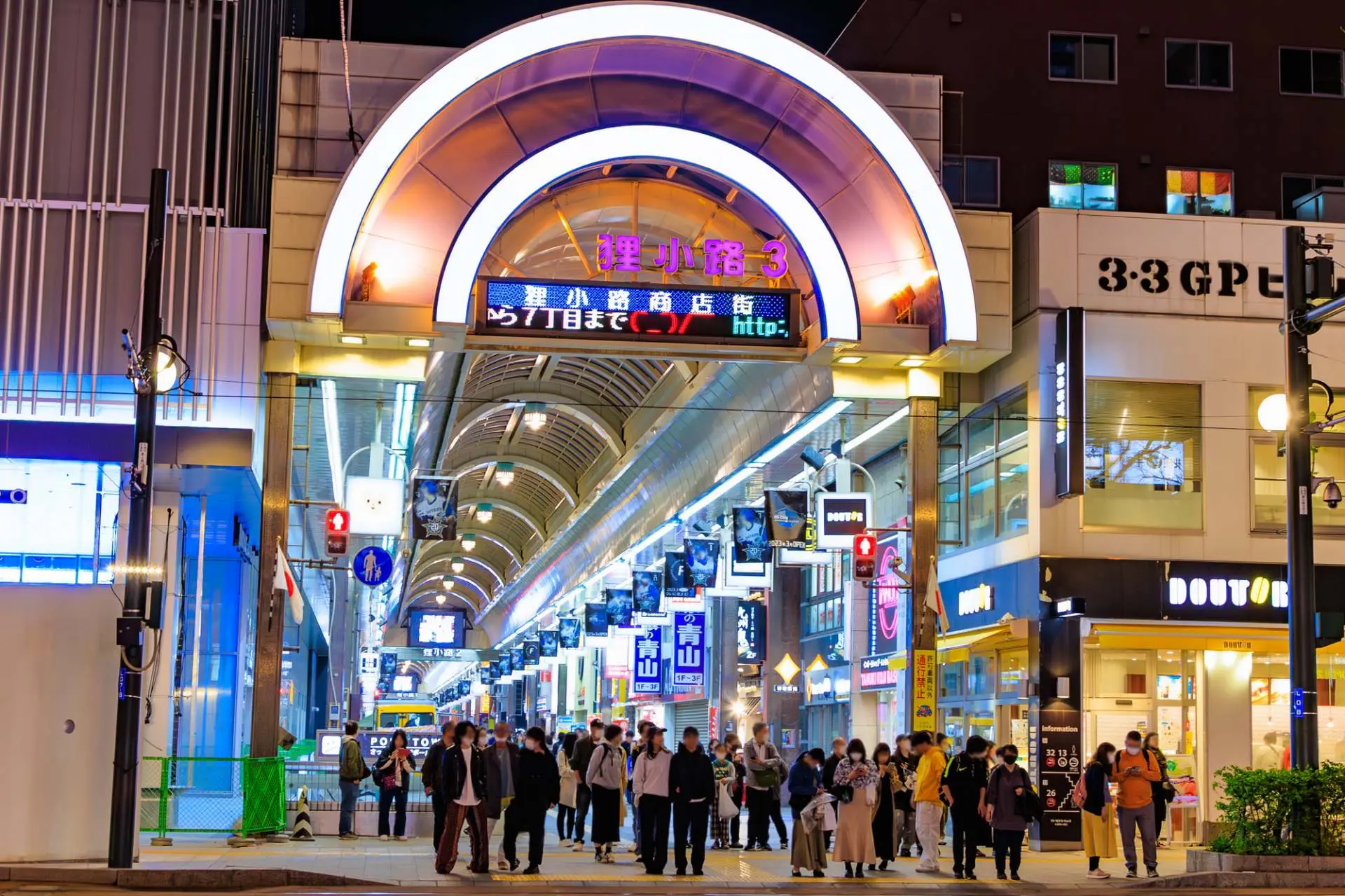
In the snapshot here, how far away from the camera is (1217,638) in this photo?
81.5 ft

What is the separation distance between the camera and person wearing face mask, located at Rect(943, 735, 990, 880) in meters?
20.7

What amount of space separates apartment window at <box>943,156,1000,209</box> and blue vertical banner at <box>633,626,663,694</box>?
638 inches

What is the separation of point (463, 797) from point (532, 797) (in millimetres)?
1042

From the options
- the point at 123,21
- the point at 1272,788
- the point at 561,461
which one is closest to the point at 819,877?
the point at 1272,788

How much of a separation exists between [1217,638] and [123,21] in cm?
1901

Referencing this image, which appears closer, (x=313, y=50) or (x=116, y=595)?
(x=116, y=595)

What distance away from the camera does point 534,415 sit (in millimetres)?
48406

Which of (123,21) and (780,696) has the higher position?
(123,21)

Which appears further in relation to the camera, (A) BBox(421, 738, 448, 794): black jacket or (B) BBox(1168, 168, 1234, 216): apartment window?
(B) BBox(1168, 168, 1234, 216): apartment window

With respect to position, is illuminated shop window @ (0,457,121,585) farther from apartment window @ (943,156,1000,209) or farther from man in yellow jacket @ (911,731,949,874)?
apartment window @ (943,156,1000,209)

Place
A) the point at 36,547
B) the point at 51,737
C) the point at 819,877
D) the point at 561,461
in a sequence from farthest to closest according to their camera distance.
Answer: the point at 561,461
the point at 36,547
the point at 819,877
the point at 51,737

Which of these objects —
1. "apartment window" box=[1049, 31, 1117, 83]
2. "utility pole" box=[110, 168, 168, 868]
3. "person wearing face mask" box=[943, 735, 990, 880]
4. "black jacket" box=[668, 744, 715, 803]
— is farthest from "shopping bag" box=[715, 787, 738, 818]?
"apartment window" box=[1049, 31, 1117, 83]

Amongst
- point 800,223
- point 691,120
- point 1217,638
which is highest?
point 691,120

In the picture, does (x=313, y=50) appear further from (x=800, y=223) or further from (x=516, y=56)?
(x=800, y=223)
